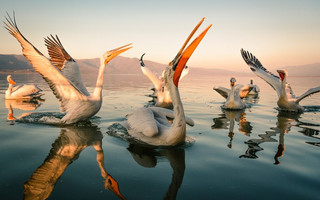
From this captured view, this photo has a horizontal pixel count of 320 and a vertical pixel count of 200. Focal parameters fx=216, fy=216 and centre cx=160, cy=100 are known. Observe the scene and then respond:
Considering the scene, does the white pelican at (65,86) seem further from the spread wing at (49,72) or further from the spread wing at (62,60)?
the spread wing at (62,60)

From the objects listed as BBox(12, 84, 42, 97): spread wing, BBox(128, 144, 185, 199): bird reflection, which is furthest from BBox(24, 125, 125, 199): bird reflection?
BBox(12, 84, 42, 97): spread wing

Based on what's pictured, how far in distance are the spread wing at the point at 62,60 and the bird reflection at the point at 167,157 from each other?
4.01 m

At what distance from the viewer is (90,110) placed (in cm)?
644

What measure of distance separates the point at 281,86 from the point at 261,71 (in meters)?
2.31

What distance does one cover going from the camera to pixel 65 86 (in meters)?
5.80

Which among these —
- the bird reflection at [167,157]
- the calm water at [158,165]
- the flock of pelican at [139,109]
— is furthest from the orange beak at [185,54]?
the calm water at [158,165]

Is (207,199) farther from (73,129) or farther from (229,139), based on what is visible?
(73,129)

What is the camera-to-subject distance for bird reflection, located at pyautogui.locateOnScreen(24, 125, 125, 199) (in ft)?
9.51

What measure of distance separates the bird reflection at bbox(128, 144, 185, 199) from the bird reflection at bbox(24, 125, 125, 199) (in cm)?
66

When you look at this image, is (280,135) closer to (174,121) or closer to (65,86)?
(174,121)

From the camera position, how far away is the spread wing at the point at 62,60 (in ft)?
24.4

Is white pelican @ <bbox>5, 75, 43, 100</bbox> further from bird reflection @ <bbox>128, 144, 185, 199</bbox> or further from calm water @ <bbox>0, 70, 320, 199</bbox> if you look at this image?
bird reflection @ <bbox>128, 144, 185, 199</bbox>

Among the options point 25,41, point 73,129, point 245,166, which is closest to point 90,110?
point 73,129

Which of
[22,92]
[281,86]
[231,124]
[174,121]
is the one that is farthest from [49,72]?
[281,86]
